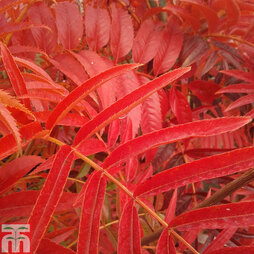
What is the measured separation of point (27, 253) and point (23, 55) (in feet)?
0.99

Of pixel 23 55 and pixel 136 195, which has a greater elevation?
pixel 23 55

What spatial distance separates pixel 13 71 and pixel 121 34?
21 cm

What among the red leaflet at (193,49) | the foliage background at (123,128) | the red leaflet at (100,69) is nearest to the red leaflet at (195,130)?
the foliage background at (123,128)

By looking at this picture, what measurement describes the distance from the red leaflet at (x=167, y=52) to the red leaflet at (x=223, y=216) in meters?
0.25

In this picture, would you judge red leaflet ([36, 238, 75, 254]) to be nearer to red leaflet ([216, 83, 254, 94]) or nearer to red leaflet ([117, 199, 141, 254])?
red leaflet ([117, 199, 141, 254])

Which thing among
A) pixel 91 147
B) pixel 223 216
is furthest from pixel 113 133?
pixel 223 216

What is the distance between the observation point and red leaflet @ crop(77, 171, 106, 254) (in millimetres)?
214

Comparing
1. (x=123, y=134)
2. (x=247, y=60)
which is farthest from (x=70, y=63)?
(x=247, y=60)

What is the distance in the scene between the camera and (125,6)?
1.67ft

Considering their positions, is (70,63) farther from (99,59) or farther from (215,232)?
(215,232)

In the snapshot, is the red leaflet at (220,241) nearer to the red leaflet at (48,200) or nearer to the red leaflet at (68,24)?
the red leaflet at (48,200)

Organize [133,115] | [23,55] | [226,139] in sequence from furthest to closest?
[226,139] → [23,55] → [133,115]

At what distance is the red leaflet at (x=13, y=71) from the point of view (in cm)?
25

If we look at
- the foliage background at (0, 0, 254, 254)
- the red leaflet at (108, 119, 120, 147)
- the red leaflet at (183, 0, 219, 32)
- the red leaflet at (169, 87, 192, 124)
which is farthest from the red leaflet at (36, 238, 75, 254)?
the red leaflet at (183, 0, 219, 32)
